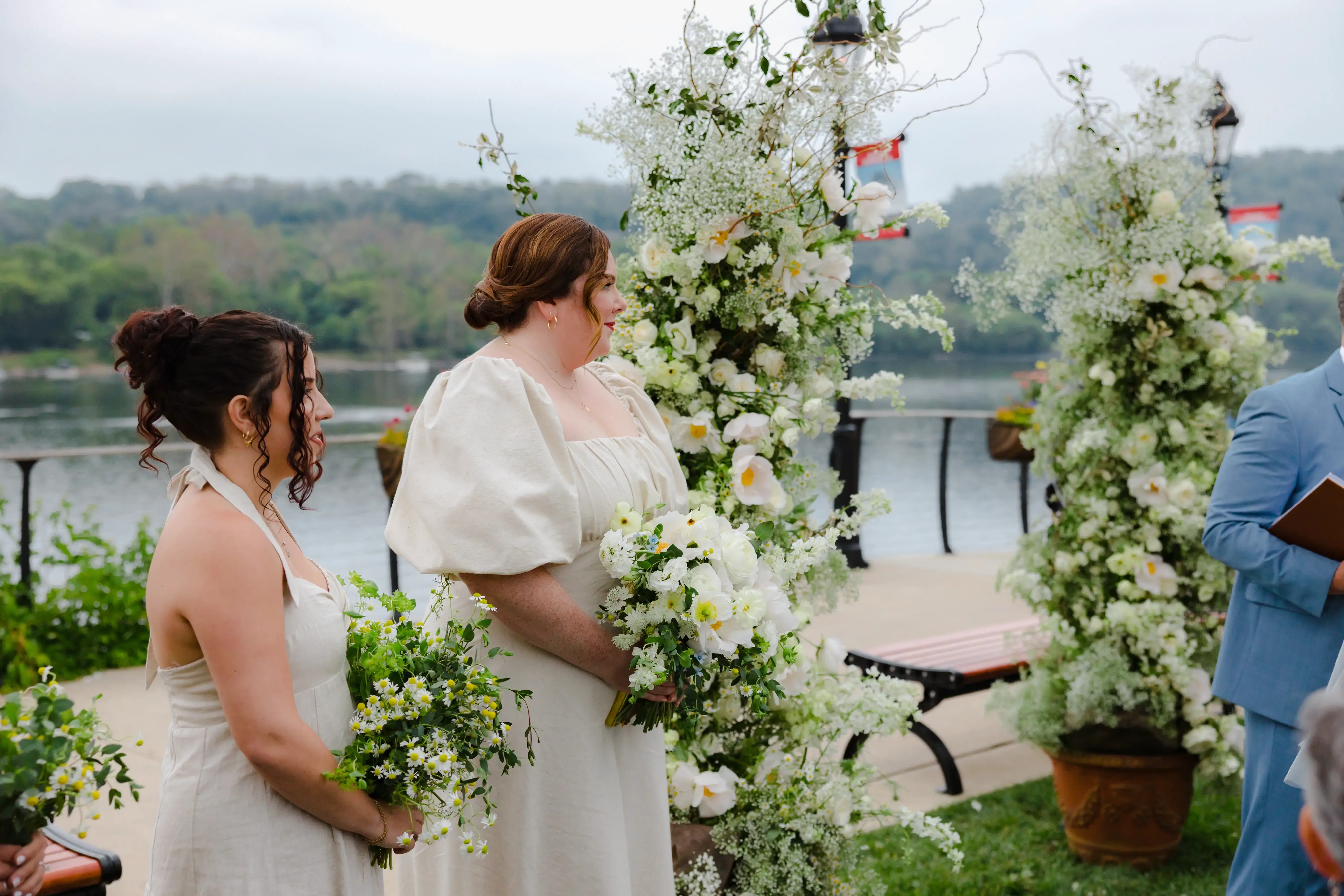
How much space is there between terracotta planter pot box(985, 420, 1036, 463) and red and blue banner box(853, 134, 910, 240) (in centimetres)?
208

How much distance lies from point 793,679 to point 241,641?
1.60 metres

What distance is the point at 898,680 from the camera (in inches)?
124

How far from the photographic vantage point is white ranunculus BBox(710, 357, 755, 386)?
9.70 feet

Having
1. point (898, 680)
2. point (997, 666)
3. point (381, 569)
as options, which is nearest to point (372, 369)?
point (381, 569)

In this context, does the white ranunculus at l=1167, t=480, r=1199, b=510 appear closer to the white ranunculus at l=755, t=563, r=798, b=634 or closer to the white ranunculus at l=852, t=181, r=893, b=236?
the white ranunculus at l=852, t=181, r=893, b=236

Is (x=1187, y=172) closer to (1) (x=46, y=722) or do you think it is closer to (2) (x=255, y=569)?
(2) (x=255, y=569)

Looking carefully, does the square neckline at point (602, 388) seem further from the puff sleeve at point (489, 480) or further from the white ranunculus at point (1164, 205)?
the white ranunculus at point (1164, 205)

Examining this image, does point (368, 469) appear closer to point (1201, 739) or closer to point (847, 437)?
point (847, 437)

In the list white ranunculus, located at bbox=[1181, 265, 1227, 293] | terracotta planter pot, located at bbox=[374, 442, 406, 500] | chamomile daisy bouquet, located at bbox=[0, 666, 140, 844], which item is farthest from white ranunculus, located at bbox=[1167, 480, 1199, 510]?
terracotta planter pot, located at bbox=[374, 442, 406, 500]

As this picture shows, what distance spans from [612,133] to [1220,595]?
8.89ft

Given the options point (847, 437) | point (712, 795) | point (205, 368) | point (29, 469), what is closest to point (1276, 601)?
point (712, 795)

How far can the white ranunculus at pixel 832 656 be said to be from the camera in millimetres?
3055

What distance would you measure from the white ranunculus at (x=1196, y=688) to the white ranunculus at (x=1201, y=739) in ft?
0.27

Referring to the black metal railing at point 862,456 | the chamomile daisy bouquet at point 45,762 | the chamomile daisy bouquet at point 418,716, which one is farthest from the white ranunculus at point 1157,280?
the black metal railing at point 862,456
